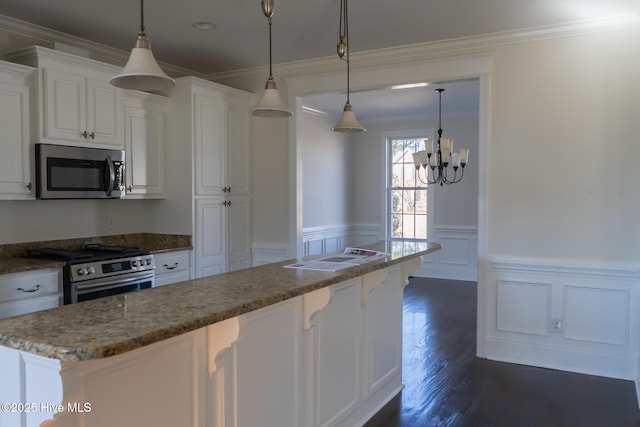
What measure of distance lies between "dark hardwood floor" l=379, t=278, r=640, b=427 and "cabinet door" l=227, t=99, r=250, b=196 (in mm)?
2245

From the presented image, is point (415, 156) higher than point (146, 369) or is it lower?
higher

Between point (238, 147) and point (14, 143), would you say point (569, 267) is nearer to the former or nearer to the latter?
point (238, 147)

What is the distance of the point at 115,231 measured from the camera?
14.2ft

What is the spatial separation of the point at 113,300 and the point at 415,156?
4.76 meters

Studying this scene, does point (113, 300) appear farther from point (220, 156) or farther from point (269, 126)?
point (269, 126)

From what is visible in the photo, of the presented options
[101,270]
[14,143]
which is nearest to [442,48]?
[101,270]

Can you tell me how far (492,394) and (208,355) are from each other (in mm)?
2371

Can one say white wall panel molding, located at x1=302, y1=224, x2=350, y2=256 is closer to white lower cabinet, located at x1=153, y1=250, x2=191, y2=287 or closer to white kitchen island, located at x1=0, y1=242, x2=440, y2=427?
white lower cabinet, located at x1=153, y1=250, x2=191, y2=287

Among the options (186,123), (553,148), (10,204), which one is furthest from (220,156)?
(553,148)

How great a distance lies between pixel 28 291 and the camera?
303 cm

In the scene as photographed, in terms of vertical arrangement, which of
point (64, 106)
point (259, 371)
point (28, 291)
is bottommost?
point (259, 371)

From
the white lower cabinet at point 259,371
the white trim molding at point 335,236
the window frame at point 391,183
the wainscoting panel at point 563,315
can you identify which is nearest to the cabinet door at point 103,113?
the white lower cabinet at point 259,371

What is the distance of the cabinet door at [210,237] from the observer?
4391 millimetres

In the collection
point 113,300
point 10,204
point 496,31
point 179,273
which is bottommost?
point 179,273
